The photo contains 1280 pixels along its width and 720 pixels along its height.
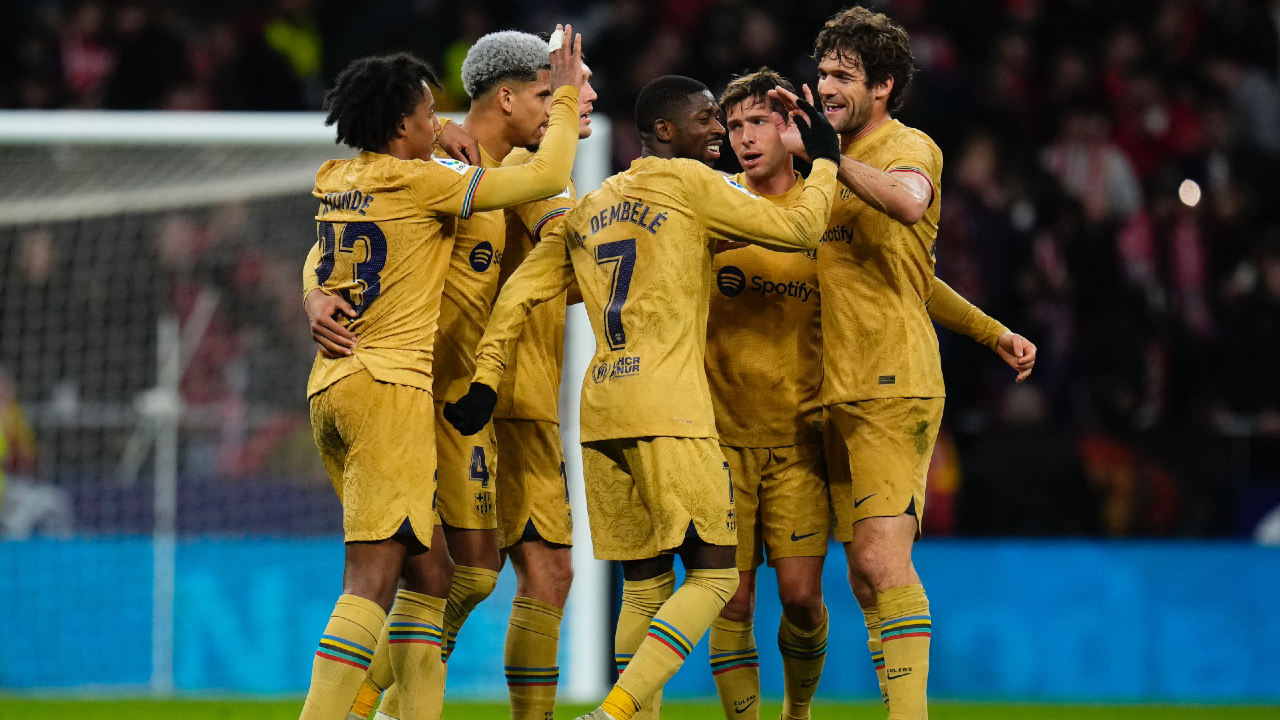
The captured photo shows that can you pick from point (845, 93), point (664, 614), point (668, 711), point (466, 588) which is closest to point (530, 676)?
point (466, 588)

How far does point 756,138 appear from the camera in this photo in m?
5.07

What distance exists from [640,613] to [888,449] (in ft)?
3.12

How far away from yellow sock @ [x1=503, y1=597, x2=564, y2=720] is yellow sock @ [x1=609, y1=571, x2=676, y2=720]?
1.59 feet

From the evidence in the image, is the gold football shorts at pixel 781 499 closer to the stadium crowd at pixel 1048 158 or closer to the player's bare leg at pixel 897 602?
the player's bare leg at pixel 897 602

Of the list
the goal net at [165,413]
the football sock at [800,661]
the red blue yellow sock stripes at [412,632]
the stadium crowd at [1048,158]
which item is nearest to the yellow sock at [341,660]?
the red blue yellow sock stripes at [412,632]

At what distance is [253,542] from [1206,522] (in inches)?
219

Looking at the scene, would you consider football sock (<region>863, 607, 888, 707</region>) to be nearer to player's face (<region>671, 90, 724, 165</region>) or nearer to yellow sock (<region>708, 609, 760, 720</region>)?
yellow sock (<region>708, 609, 760, 720</region>)

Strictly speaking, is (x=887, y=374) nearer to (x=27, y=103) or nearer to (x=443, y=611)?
(x=443, y=611)

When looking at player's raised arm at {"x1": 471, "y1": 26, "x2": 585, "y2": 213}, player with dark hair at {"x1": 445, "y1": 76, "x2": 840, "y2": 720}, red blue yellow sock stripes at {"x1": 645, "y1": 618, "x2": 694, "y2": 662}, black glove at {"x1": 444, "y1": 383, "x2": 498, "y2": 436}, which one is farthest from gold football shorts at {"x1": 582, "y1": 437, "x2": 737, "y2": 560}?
player's raised arm at {"x1": 471, "y1": 26, "x2": 585, "y2": 213}

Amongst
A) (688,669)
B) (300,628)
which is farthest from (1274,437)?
(300,628)

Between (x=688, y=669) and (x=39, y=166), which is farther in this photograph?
(x=39, y=166)

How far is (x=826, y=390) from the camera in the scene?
495cm

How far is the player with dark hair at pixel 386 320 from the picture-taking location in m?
4.45

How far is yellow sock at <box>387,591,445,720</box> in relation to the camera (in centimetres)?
478
